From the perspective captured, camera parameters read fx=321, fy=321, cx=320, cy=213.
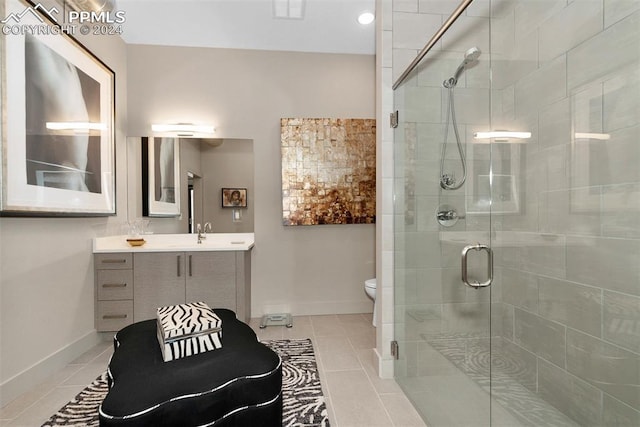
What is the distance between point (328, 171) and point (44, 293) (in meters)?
2.58

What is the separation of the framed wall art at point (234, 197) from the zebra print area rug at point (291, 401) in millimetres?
1654

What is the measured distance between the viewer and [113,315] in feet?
9.21

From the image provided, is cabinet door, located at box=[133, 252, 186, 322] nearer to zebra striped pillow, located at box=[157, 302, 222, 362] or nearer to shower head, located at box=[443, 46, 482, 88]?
zebra striped pillow, located at box=[157, 302, 222, 362]

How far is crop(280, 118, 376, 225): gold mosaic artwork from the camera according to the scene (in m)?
3.47

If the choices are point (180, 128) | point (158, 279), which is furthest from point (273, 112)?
point (158, 279)

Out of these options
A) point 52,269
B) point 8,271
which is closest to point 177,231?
point 52,269

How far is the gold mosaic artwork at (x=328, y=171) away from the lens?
3.47 m

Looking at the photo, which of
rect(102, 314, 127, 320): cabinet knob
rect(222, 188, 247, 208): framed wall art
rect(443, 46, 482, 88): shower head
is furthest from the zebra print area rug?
rect(443, 46, 482, 88): shower head

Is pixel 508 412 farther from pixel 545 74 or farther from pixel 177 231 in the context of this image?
pixel 177 231

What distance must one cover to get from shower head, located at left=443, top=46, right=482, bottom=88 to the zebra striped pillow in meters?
1.67

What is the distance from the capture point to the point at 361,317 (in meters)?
3.47

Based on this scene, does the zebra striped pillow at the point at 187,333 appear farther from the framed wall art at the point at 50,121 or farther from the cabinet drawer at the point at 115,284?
the cabinet drawer at the point at 115,284

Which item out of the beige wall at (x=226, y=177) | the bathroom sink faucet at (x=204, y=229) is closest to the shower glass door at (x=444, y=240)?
the beige wall at (x=226, y=177)

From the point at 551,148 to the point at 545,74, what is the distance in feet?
1.21
